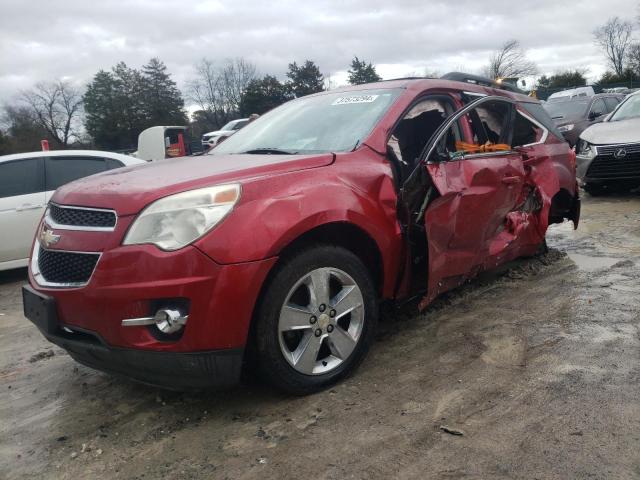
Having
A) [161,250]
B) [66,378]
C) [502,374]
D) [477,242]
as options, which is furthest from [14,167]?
[502,374]

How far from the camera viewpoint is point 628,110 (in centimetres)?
931

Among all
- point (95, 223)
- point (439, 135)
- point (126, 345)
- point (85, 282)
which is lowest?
point (126, 345)

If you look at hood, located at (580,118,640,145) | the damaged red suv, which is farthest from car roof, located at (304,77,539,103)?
hood, located at (580,118,640,145)

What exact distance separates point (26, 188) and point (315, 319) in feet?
16.6

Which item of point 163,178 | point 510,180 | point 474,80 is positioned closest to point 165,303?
point 163,178

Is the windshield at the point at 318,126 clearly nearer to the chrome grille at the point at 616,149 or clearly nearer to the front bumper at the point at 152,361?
the front bumper at the point at 152,361

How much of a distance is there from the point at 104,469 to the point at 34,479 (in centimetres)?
30

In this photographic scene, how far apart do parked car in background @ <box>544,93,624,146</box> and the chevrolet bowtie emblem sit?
12.8m

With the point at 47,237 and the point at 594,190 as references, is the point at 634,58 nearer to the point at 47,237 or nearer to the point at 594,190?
the point at 594,190

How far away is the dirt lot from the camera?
2236 millimetres

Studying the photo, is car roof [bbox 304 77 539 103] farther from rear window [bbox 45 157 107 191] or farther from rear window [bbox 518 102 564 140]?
rear window [bbox 45 157 107 191]

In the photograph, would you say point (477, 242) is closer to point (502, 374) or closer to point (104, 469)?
point (502, 374)

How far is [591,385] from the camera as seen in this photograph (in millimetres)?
2738

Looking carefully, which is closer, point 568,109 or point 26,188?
point 26,188
